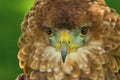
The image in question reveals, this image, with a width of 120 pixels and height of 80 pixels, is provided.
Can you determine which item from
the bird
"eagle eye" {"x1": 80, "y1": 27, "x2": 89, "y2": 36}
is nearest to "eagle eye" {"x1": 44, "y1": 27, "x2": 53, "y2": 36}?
the bird

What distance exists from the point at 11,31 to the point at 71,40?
3.78m

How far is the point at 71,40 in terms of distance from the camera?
4375mm

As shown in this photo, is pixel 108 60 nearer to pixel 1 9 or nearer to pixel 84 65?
pixel 84 65

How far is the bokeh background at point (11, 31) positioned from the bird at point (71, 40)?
9.67 ft

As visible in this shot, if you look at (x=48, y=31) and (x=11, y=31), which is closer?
(x=48, y=31)

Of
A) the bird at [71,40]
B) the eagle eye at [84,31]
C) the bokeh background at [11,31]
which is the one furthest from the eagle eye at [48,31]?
the bokeh background at [11,31]

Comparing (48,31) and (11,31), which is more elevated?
(48,31)

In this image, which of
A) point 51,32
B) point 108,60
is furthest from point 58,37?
point 108,60

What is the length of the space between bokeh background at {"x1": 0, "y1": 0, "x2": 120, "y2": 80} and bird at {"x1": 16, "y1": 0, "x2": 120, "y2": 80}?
2.95 m

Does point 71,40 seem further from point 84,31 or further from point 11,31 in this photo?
point 11,31

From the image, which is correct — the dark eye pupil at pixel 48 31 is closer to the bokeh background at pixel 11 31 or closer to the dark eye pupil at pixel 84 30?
the dark eye pupil at pixel 84 30

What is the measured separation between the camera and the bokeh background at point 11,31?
7602 millimetres

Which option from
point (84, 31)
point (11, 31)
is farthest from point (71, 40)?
point (11, 31)

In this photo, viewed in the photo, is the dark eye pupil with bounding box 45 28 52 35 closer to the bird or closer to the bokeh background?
the bird
